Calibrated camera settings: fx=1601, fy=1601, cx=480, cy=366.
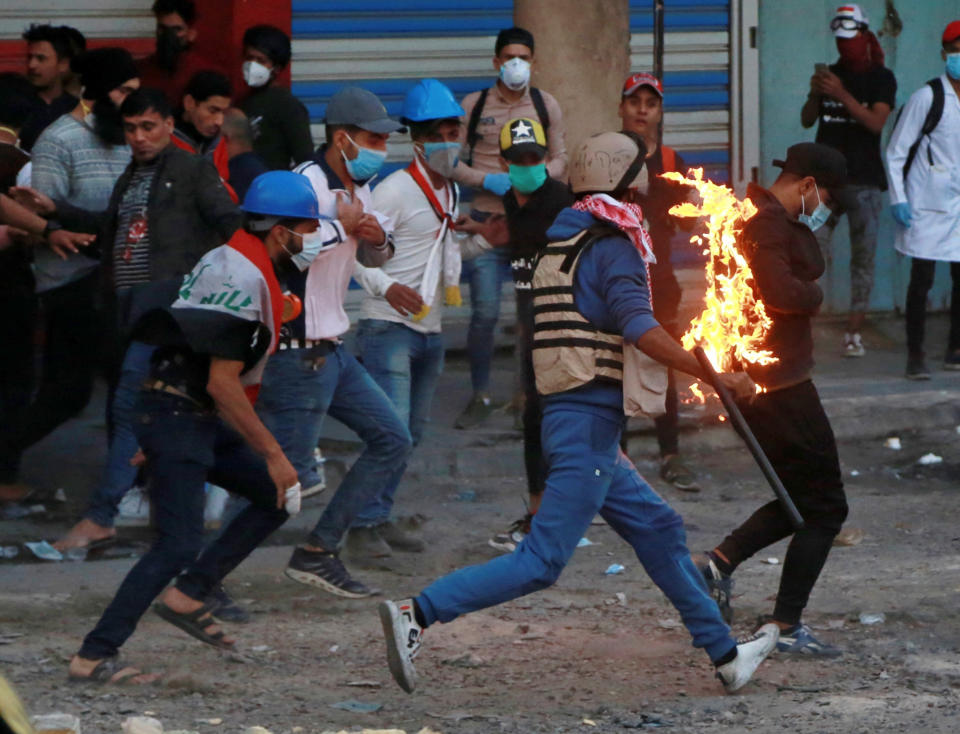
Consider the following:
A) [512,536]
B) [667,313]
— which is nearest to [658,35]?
[667,313]

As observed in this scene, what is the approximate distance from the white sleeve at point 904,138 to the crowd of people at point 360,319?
7.91 feet

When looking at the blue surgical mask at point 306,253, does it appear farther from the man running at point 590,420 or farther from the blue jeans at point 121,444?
the blue jeans at point 121,444

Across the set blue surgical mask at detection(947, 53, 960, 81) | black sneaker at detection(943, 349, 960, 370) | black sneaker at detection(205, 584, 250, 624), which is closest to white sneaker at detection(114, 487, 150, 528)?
black sneaker at detection(205, 584, 250, 624)

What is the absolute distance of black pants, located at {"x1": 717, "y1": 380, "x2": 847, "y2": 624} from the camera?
587 centimetres

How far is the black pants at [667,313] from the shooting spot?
8305 millimetres

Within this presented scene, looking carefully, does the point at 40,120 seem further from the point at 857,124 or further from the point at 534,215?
the point at 857,124

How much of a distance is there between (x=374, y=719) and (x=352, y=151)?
259 centimetres

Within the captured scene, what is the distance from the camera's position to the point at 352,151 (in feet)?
22.3

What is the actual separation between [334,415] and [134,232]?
3.85 ft

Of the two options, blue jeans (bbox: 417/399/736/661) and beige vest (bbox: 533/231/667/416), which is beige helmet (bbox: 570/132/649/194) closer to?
beige vest (bbox: 533/231/667/416)

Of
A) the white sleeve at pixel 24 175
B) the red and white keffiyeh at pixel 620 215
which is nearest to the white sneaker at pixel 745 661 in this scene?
the red and white keffiyeh at pixel 620 215

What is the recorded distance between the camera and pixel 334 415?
6883mm

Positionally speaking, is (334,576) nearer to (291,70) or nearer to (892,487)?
(892,487)

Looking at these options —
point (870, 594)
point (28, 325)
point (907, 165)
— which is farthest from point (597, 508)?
point (907, 165)
